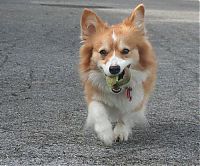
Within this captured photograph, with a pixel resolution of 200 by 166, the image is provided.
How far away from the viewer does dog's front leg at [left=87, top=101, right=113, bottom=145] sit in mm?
4562

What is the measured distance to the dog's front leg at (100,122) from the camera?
4.56m

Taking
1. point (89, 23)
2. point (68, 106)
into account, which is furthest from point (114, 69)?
point (68, 106)

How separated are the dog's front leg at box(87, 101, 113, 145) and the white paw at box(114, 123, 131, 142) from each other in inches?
5.5

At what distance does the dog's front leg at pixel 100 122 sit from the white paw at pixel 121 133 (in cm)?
14

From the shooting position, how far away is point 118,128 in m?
4.81

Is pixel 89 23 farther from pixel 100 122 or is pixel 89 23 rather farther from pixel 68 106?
pixel 68 106

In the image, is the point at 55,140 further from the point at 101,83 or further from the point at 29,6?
the point at 29,6

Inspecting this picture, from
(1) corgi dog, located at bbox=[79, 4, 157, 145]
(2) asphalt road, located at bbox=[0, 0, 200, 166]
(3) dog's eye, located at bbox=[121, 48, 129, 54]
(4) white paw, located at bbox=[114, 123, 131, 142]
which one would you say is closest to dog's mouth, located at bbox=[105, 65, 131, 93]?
(1) corgi dog, located at bbox=[79, 4, 157, 145]

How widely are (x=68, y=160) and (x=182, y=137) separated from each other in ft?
4.02

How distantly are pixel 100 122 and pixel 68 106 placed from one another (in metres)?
1.34

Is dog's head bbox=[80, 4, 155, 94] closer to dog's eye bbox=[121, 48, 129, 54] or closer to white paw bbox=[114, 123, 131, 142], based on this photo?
dog's eye bbox=[121, 48, 129, 54]

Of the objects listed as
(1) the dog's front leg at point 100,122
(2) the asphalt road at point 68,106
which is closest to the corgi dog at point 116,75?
(1) the dog's front leg at point 100,122

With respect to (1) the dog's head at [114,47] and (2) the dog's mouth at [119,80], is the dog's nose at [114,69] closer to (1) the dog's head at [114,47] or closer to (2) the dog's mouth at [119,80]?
(1) the dog's head at [114,47]

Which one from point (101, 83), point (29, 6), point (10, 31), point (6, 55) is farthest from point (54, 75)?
point (29, 6)
